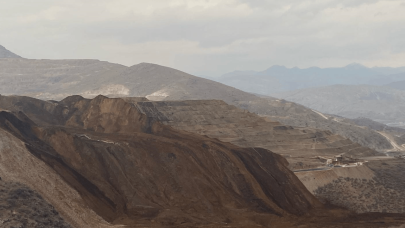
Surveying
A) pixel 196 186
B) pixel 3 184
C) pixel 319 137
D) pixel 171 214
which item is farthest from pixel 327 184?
pixel 3 184

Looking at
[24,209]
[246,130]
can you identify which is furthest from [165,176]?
[246,130]

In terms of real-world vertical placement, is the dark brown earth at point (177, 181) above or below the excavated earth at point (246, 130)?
below

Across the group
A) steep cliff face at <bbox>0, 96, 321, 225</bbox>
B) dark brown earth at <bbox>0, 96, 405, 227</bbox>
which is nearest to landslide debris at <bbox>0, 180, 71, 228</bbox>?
steep cliff face at <bbox>0, 96, 321, 225</bbox>

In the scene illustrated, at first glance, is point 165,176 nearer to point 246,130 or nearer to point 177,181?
point 177,181

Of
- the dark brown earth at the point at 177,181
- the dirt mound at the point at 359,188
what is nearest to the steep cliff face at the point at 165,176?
the dark brown earth at the point at 177,181

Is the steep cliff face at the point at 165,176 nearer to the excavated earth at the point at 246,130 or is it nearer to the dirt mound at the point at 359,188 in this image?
the dirt mound at the point at 359,188

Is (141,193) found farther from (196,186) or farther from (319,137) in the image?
(319,137)
